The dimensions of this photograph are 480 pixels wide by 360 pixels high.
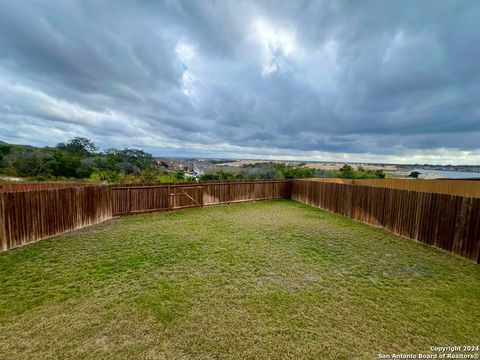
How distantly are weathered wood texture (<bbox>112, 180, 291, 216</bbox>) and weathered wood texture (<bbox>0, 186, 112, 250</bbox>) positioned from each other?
3.50 ft

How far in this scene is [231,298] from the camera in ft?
11.2

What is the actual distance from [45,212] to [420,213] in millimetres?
11261

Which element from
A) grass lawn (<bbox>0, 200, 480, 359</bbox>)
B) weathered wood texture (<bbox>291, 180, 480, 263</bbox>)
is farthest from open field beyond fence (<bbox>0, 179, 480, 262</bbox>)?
grass lawn (<bbox>0, 200, 480, 359</bbox>)

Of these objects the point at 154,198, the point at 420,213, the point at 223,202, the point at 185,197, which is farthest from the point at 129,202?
the point at 420,213

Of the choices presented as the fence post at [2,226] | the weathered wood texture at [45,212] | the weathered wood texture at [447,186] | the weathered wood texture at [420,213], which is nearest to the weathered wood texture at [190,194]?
the weathered wood texture at [45,212]

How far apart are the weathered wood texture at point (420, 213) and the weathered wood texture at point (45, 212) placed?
1060cm

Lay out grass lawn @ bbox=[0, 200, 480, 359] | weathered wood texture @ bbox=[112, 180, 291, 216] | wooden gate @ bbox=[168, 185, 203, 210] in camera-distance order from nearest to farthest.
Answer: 1. grass lawn @ bbox=[0, 200, 480, 359]
2. weathered wood texture @ bbox=[112, 180, 291, 216]
3. wooden gate @ bbox=[168, 185, 203, 210]

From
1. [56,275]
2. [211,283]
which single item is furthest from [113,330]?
[56,275]

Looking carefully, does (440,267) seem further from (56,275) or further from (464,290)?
(56,275)

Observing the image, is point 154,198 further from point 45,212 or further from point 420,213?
point 420,213

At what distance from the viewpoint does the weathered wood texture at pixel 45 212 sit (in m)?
5.31

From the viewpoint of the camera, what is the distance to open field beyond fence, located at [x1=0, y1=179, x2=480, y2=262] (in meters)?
5.39

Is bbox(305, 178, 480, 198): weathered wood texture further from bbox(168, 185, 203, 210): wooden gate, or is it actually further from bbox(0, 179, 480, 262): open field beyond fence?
bbox(168, 185, 203, 210): wooden gate

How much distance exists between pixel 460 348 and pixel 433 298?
1141 mm
